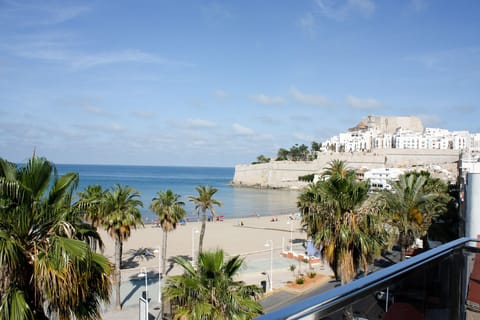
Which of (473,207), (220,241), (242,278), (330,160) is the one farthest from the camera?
(330,160)

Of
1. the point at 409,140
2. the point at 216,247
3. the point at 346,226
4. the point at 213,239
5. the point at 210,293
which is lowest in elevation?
the point at 213,239

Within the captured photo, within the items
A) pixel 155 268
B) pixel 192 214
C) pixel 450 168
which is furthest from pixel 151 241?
pixel 450 168

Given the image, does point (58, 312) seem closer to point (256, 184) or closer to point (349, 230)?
point (349, 230)

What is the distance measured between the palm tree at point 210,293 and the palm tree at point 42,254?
11.2 ft

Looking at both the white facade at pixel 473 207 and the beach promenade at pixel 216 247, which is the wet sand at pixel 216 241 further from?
the white facade at pixel 473 207

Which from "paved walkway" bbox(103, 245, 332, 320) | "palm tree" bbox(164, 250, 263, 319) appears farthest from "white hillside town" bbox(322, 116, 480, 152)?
"palm tree" bbox(164, 250, 263, 319)

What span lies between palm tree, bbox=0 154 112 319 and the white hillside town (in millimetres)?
121942

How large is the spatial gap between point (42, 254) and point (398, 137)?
154642 millimetres

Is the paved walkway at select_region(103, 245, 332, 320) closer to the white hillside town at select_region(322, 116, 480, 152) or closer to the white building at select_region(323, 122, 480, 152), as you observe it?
the white hillside town at select_region(322, 116, 480, 152)

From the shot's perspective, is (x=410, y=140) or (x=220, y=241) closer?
(x=220, y=241)

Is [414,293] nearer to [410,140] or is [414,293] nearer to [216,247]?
[216,247]

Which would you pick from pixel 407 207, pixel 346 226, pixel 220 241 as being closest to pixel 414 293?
pixel 346 226

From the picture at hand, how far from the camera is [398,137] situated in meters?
148

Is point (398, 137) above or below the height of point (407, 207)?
above
